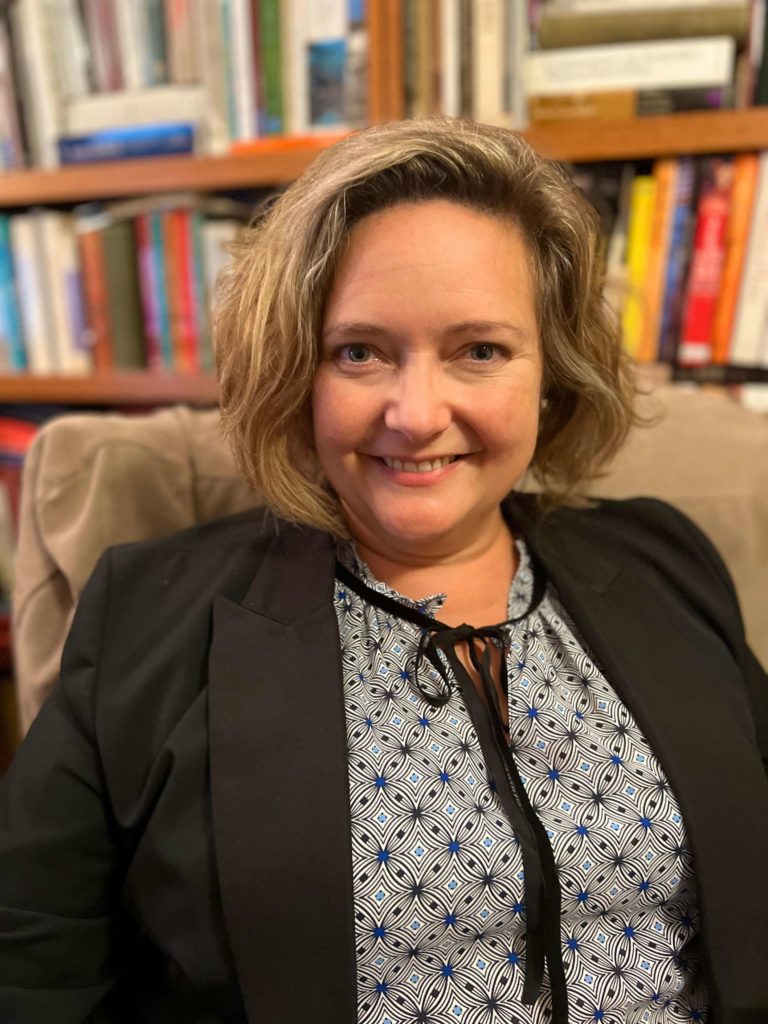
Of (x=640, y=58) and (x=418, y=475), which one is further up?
(x=640, y=58)

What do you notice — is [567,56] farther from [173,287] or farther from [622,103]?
[173,287]

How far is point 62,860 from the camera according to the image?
0.78 metres

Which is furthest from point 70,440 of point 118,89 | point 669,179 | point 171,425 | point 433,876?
point 669,179

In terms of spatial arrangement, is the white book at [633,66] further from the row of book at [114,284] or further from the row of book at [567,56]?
the row of book at [114,284]

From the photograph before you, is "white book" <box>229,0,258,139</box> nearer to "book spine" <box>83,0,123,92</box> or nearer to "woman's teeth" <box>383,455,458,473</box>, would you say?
"book spine" <box>83,0,123,92</box>

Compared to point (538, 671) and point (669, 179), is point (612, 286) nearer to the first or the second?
point (669, 179)

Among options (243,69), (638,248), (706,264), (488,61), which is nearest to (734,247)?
(706,264)

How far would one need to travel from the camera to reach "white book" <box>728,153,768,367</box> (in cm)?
135

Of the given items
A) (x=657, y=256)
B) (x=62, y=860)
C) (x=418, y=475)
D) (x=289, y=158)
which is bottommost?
(x=62, y=860)

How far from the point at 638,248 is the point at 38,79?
4.09ft

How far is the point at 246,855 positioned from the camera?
2.38 ft

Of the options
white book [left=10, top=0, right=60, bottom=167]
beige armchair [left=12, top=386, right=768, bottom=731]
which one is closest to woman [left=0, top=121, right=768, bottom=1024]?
beige armchair [left=12, top=386, right=768, bottom=731]

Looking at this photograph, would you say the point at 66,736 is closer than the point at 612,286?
Yes

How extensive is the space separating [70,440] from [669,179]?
3.58 ft
